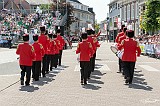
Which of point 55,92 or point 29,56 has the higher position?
point 29,56

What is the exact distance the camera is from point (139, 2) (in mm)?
66062

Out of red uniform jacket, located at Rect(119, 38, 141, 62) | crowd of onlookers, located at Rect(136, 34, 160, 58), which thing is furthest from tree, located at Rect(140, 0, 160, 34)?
red uniform jacket, located at Rect(119, 38, 141, 62)

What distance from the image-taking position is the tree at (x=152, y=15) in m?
43.4

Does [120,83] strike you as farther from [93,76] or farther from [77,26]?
[77,26]

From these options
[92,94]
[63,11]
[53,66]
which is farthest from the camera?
[63,11]

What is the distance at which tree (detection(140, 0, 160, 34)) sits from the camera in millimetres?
43375

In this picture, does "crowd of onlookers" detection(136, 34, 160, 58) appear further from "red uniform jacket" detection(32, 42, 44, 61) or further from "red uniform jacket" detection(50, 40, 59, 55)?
"red uniform jacket" detection(32, 42, 44, 61)

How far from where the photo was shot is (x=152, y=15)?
146ft

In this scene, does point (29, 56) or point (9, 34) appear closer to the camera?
point (29, 56)

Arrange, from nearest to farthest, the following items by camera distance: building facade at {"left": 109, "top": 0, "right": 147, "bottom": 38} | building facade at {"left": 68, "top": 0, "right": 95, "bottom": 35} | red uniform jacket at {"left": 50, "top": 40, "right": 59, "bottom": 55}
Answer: red uniform jacket at {"left": 50, "top": 40, "right": 59, "bottom": 55} → building facade at {"left": 109, "top": 0, "right": 147, "bottom": 38} → building facade at {"left": 68, "top": 0, "right": 95, "bottom": 35}

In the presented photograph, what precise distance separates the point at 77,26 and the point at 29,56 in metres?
112

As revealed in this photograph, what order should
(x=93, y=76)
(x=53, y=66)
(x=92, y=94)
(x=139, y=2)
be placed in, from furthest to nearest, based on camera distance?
1. (x=139, y=2)
2. (x=53, y=66)
3. (x=93, y=76)
4. (x=92, y=94)

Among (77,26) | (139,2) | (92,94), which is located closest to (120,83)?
(92,94)

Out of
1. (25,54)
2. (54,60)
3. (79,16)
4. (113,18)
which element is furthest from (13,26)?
(79,16)
